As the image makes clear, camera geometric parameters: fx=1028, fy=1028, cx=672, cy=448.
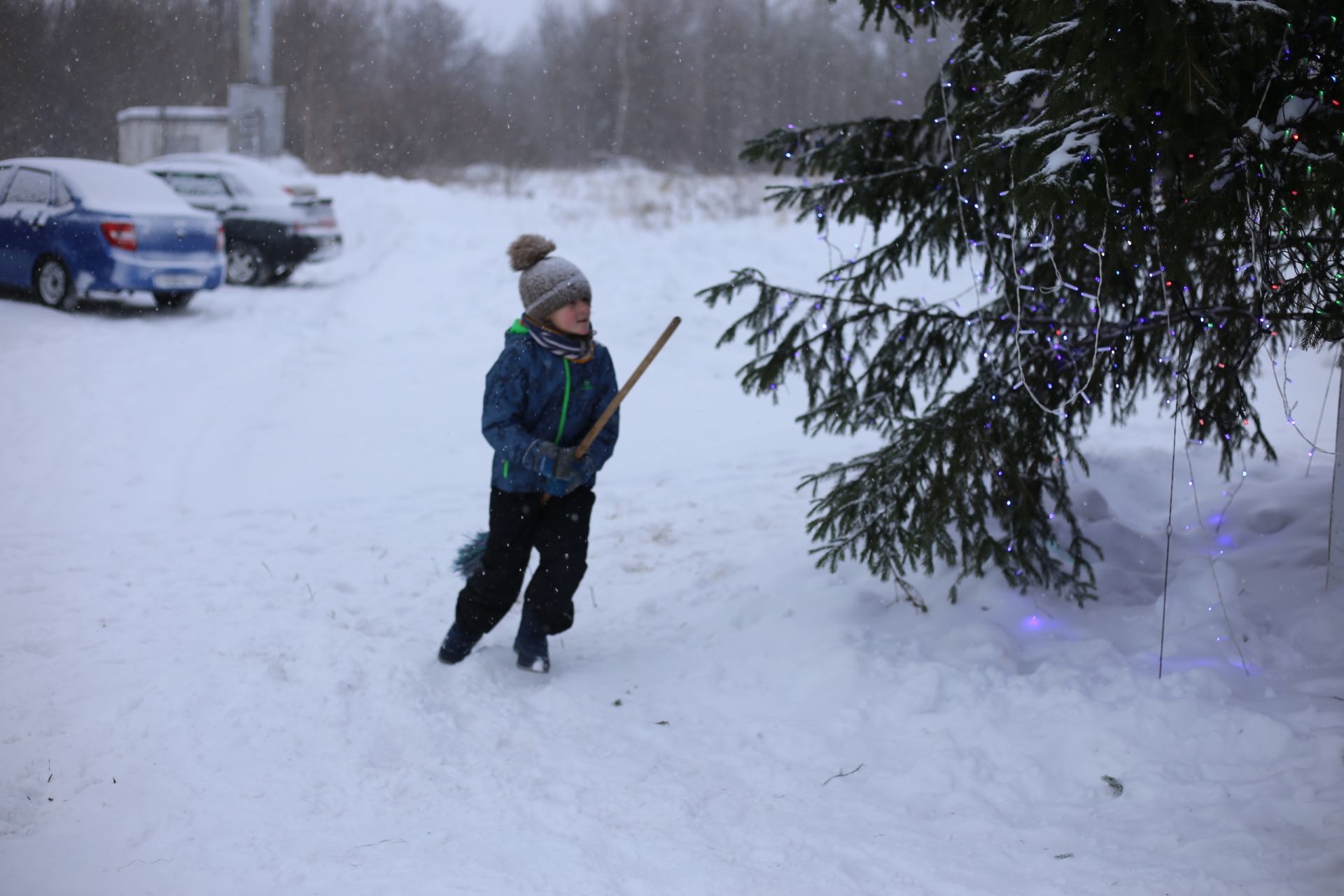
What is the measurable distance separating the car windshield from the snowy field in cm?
596

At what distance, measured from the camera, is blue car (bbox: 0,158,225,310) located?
6023mm

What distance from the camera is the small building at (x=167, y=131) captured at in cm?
654

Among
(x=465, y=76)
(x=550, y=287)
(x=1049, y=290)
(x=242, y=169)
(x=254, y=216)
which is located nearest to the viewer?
(x=1049, y=290)

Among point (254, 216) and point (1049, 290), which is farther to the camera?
point (254, 216)

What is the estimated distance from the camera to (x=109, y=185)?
7352mm

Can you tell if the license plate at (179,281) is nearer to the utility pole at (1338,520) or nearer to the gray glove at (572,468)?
the gray glove at (572,468)

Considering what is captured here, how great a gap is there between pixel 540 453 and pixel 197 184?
1162 centimetres

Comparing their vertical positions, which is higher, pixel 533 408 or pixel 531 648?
pixel 533 408

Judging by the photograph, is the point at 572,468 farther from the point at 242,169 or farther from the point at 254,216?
the point at 242,169

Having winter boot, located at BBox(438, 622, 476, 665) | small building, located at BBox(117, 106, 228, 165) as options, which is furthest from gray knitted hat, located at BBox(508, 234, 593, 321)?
small building, located at BBox(117, 106, 228, 165)

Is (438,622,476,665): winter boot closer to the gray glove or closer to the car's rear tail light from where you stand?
the gray glove

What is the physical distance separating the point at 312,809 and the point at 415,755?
46 centimetres

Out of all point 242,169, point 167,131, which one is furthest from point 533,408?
point 242,169

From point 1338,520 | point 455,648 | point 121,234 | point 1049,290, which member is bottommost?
point 455,648
